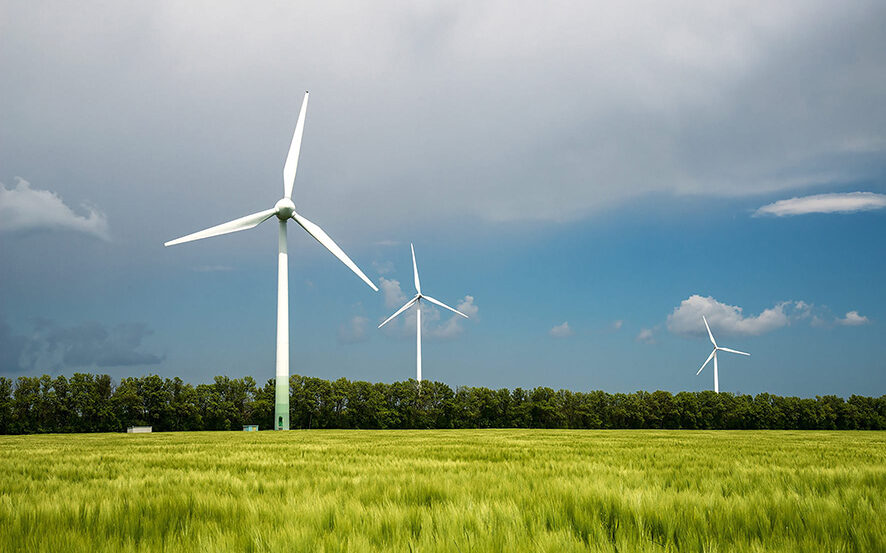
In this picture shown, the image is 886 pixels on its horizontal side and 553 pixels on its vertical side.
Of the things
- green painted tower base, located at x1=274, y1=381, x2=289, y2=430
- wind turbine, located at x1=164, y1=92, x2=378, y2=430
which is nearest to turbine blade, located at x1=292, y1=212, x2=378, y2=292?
wind turbine, located at x1=164, y1=92, x2=378, y2=430

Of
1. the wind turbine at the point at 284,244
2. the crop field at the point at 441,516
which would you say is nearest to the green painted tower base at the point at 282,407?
the wind turbine at the point at 284,244

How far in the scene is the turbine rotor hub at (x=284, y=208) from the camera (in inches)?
2320

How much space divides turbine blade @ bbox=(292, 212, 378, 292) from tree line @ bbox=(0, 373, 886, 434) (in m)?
41.9

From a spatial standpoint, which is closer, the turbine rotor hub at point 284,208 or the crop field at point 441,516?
the crop field at point 441,516

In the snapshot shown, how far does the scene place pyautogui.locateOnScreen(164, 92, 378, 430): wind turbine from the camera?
184ft

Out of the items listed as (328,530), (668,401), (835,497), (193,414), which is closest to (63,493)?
(328,530)

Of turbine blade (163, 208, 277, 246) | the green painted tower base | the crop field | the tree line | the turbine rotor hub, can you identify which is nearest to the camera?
the crop field

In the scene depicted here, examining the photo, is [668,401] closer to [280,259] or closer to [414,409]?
[414,409]

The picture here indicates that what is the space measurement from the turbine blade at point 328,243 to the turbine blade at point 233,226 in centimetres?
321

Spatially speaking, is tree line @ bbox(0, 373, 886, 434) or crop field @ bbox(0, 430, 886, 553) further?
tree line @ bbox(0, 373, 886, 434)

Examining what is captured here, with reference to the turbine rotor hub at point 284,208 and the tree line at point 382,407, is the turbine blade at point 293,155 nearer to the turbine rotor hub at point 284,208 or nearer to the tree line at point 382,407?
the turbine rotor hub at point 284,208

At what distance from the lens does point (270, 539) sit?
369cm

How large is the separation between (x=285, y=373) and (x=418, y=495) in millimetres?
55633

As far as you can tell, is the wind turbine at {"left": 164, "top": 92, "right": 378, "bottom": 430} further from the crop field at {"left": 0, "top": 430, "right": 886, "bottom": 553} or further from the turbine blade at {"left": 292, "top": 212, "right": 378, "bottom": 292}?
the crop field at {"left": 0, "top": 430, "right": 886, "bottom": 553}
